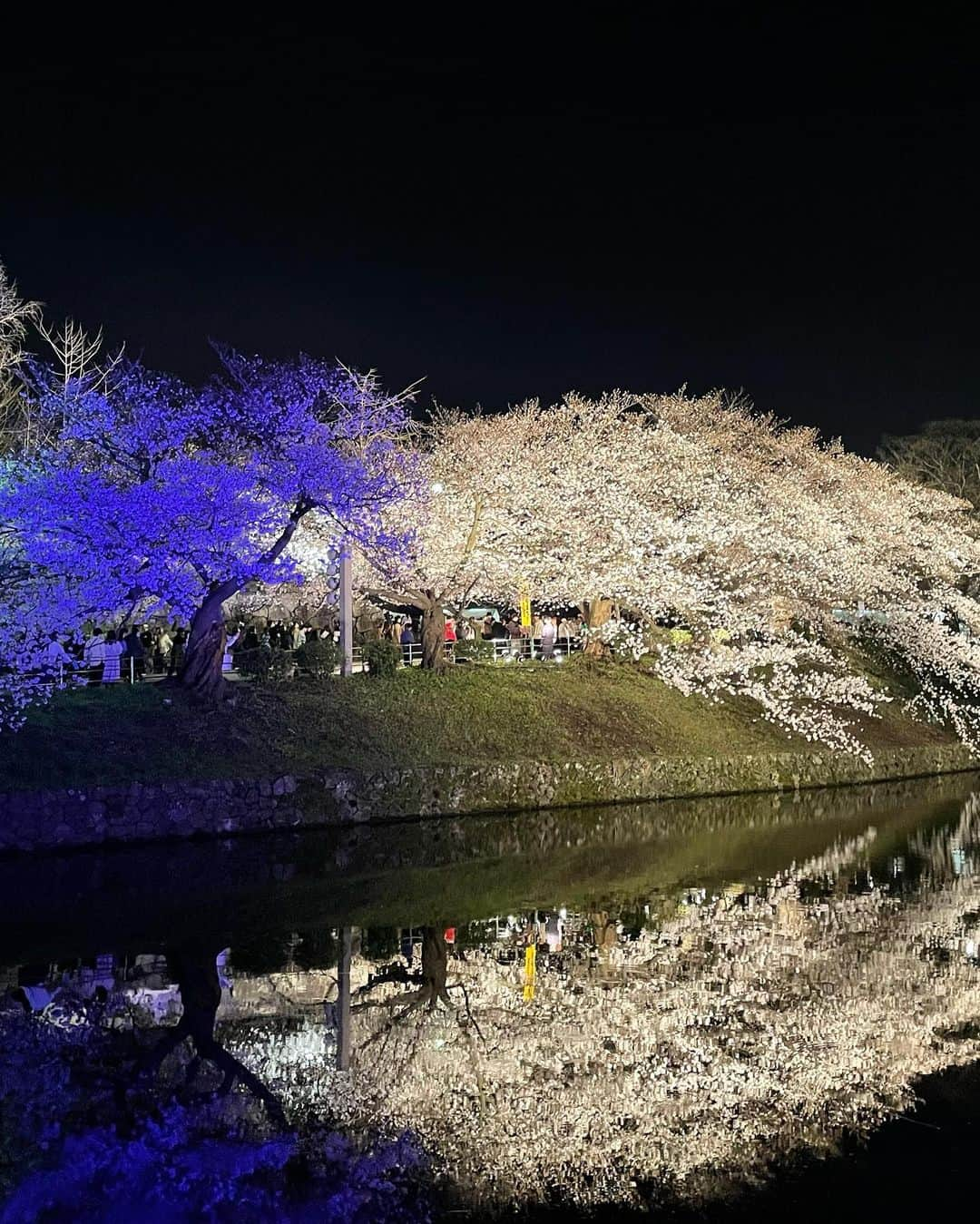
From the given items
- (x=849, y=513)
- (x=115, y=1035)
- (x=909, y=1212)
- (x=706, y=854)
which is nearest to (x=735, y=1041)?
(x=909, y=1212)

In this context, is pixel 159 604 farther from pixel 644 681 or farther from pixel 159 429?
pixel 644 681

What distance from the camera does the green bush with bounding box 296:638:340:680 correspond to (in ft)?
98.6

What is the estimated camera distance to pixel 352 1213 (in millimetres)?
7656

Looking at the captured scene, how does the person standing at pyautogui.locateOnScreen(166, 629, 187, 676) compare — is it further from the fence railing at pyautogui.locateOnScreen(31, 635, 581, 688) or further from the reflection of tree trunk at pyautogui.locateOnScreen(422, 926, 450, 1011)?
the reflection of tree trunk at pyautogui.locateOnScreen(422, 926, 450, 1011)

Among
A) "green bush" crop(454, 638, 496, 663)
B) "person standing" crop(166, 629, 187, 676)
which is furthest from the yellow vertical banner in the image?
"green bush" crop(454, 638, 496, 663)

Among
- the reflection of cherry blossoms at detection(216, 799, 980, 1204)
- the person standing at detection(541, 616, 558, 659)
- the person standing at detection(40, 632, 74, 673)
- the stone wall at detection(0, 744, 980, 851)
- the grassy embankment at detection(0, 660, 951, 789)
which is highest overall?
the person standing at detection(541, 616, 558, 659)

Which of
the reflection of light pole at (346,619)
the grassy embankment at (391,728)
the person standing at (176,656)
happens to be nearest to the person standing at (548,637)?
the grassy embankment at (391,728)

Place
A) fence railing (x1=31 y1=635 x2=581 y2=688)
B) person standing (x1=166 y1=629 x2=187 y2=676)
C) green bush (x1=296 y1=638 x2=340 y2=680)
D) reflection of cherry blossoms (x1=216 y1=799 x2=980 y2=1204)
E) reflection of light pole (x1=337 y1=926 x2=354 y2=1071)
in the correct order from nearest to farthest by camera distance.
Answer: reflection of cherry blossoms (x1=216 y1=799 x2=980 y2=1204) < reflection of light pole (x1=337 y1=926 x2=354 y2=1071) < fence railing (x1=31 y1=635 x2=581 y2=688) < person standing (x1=166 y1=629 x2=187 y2=676) < green bush (x1=296 y1=638 x2=340 y2=680)

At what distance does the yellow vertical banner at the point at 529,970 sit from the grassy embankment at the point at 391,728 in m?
10.6

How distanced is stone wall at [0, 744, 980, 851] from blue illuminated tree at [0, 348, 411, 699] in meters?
4.09

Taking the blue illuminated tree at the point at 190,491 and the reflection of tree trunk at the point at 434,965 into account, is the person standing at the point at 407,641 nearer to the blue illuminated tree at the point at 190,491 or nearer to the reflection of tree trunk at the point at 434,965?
the blue illuminated tree at the point at 190,491

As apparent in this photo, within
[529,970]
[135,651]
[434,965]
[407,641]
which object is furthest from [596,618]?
[529,970]

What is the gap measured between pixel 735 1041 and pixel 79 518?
1772 cm

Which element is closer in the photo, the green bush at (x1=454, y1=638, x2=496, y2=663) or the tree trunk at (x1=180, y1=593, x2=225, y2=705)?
the tree trunk at (x1=180, y1=593, x2=225, y2=705)
